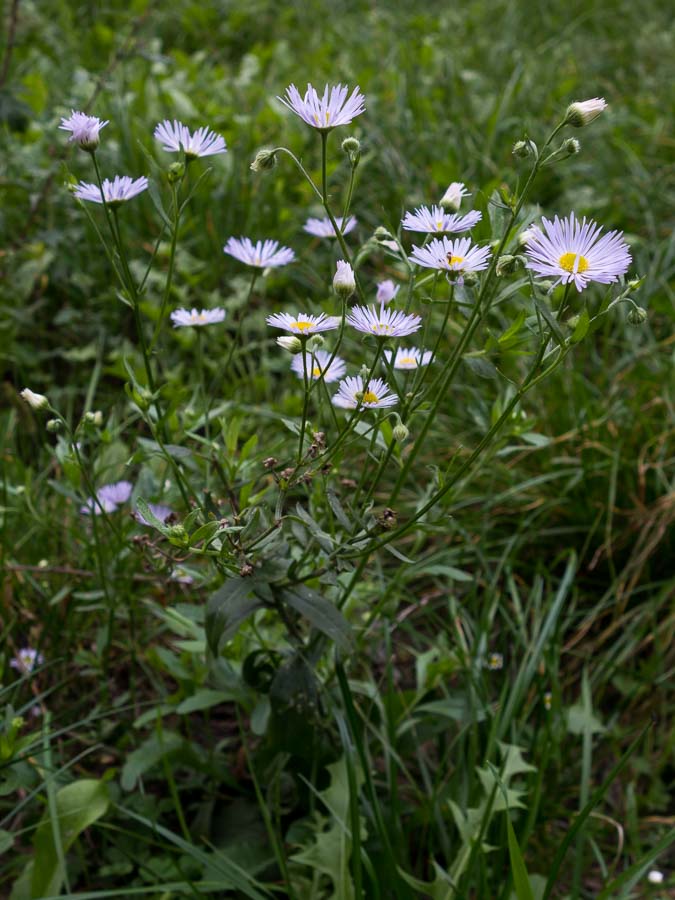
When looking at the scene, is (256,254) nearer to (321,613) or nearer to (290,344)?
(290,344)

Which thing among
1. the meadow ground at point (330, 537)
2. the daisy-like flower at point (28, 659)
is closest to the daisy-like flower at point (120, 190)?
the meadow ground at point (330, 537)

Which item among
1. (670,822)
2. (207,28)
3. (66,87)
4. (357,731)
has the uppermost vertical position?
(207,28)

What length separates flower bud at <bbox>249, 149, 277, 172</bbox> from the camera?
0.99 metres

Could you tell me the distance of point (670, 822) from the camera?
1.51m

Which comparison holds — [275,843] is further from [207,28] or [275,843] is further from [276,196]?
[207,28]

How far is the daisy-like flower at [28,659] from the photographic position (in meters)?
1.45

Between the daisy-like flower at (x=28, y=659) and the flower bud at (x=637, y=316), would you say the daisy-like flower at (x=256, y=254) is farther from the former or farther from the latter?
the daisy-like flower at (x=28, y=659)

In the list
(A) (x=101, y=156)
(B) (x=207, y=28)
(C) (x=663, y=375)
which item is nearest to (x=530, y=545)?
(C) (x=663, y=375)

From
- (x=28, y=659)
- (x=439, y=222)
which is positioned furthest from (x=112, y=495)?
(x=439, y=222)

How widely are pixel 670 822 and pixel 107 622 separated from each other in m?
0.93

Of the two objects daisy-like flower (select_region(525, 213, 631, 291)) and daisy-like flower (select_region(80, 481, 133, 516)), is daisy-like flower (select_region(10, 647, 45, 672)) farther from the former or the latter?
daisy-like flower (select_region(525, 213, 631, 291))

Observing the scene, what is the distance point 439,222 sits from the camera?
105 centimetres

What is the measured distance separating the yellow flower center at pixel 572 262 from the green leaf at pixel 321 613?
469mm

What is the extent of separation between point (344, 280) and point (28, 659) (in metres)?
0.87
